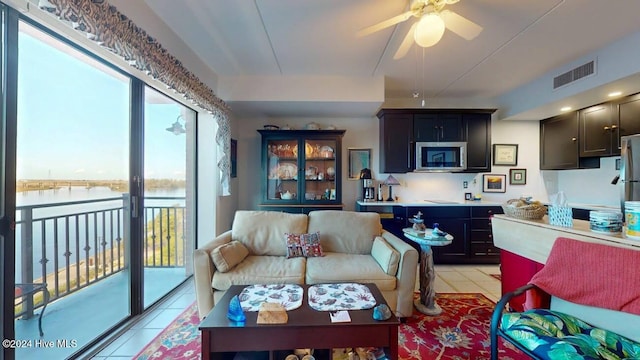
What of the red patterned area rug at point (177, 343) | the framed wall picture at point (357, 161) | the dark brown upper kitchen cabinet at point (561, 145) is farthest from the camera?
the framed wall picture at point (357, 161)

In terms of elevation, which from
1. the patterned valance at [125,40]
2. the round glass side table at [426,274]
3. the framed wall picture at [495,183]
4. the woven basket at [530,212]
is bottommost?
the round glass side table at [426,274]

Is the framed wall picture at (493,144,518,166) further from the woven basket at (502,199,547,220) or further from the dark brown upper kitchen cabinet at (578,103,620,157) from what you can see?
the woven basket at (502,199,547,220)

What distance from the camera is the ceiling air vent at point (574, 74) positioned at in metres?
2.74

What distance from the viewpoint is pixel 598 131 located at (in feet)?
10.7

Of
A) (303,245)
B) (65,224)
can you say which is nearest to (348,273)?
(303,245)

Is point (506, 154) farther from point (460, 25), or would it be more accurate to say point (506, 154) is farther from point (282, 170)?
point (282, 170)

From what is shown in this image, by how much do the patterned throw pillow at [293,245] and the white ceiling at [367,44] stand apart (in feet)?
5.97

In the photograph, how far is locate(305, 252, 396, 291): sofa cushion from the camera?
7.09 ft

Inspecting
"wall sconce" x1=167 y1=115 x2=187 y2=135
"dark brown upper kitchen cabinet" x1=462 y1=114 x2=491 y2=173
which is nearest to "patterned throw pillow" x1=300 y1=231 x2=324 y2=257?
"wall sconce" x1=167 y1=115 x2=187 y2=135

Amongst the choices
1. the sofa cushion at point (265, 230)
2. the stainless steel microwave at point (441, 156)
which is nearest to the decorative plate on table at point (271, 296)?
the sofa cushion at point (265, 230)

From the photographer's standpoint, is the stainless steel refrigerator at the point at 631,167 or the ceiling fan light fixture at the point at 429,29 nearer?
the ceiling fan light fixture at the point at 429,29

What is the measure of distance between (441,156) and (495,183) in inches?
45.0

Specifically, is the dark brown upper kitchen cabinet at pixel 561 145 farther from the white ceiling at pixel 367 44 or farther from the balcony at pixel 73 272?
the balcony at pixel 73 272

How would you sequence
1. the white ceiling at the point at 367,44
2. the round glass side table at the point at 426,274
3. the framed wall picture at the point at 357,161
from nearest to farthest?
1. the white ceiling at the point at 367,44
2. the round glass side table at the point at 426,274
3. the framed wall picture at the point at 357,161
